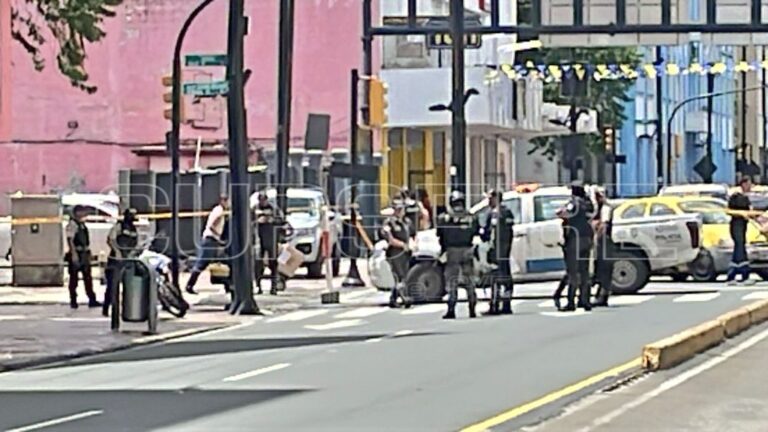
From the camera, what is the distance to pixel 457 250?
25.0 m

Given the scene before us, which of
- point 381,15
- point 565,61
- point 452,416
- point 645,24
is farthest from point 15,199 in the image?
point 565,61

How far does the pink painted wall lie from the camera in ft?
170

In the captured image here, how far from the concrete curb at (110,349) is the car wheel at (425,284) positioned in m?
3.90

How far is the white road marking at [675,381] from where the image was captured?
14.1 meters

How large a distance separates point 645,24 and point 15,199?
1289cm

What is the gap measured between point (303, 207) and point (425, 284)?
973 cm

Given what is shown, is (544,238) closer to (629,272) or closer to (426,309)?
(629,272)

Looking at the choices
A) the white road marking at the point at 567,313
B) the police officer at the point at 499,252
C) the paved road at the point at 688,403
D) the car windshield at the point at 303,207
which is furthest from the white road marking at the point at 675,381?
the car windshield at the point at 303,207

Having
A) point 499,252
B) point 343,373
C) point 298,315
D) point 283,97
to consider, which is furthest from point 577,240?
point 283,97

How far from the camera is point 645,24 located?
118ft

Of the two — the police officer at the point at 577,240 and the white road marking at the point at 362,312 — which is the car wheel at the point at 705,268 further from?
the white road marking at the point at 362,312

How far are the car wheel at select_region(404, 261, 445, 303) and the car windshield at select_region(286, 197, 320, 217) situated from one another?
29.8 feet

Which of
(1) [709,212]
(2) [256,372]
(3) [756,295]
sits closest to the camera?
(2) [256,372]

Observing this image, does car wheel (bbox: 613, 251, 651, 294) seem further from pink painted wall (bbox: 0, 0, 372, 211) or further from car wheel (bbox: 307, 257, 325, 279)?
pink painted wall (bbox: 0, 0, 372, 211)
